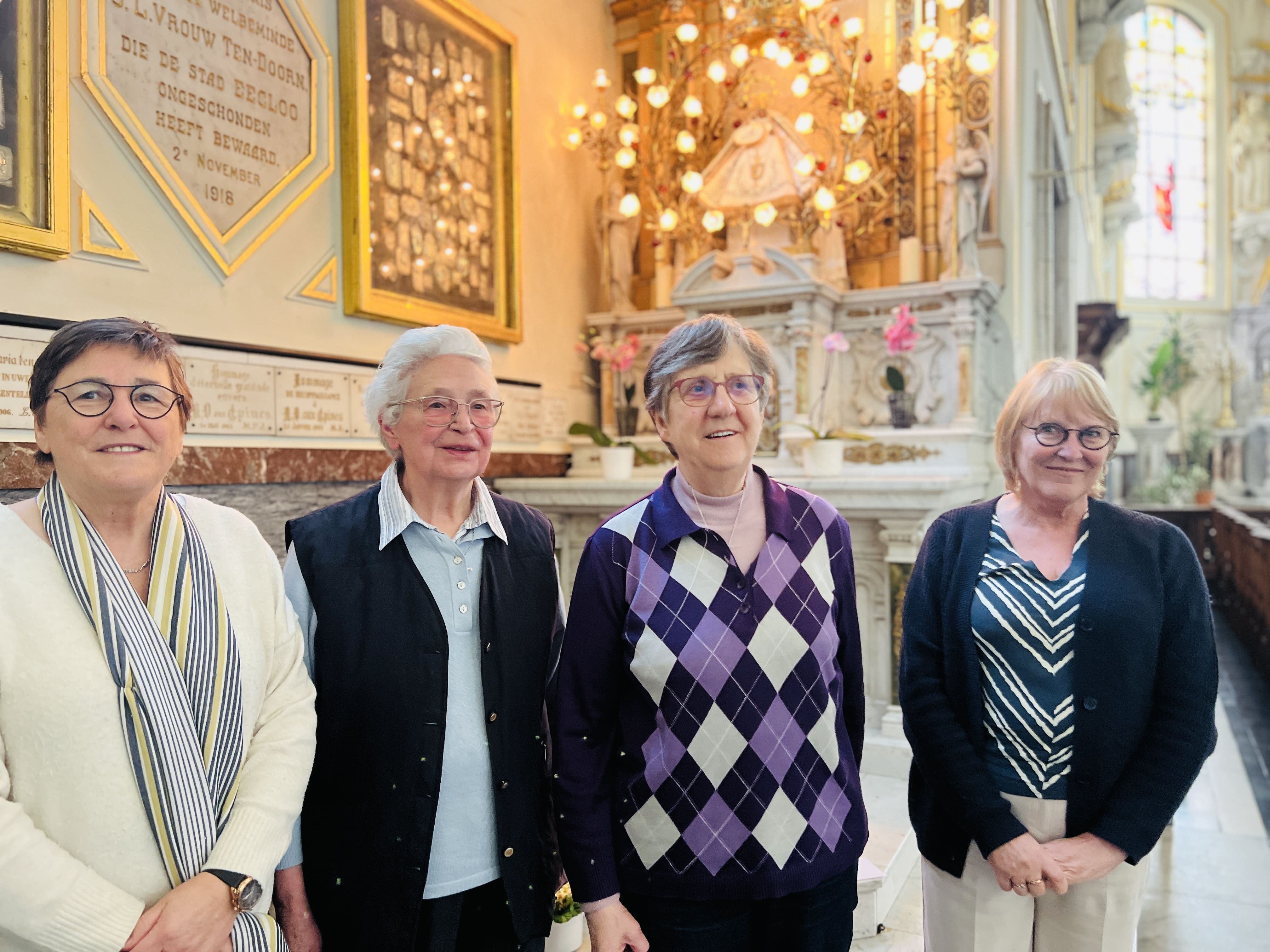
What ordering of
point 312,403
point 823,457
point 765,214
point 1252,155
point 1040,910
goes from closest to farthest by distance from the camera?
point 1040,910, point 312,403, point 823,457, point 765,214, point 1252,155

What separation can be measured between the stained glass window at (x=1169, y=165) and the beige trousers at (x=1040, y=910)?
1772cm

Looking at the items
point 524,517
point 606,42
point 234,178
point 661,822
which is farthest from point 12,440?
point 606,42

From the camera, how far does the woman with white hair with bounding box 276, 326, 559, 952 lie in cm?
139

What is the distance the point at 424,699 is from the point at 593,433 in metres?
3.30

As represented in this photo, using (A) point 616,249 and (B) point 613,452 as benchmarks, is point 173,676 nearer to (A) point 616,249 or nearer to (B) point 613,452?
(B) point 613,452

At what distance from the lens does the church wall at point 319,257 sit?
282 cm

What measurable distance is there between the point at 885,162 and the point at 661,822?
15.6 feet

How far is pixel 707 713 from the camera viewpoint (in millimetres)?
1355

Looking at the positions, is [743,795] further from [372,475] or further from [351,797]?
[372,475]

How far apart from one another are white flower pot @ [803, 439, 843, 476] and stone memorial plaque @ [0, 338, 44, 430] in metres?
3.05

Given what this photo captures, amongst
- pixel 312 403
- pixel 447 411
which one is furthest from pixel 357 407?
pixel 447 411

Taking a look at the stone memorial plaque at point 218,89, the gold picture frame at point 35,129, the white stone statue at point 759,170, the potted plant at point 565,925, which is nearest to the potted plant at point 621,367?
the white stone statue at point 759,170

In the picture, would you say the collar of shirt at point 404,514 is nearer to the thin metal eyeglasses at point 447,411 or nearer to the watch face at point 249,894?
the thin metal eyeglasses at point 447,411

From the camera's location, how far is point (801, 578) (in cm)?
144
